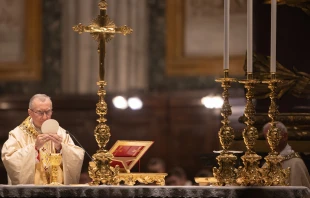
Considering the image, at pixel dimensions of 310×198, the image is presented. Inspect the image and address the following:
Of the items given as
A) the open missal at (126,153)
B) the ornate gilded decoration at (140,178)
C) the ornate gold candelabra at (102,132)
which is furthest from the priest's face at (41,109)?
the ornate gold candelabra at (102,132)

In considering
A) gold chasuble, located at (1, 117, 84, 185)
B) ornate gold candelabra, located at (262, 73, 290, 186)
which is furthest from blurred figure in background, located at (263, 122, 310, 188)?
ornate gold candelabra, located at (262, 73, 290, 186)

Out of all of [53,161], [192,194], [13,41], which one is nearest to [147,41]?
[13,41]

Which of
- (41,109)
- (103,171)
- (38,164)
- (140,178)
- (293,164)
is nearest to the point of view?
(103,171)

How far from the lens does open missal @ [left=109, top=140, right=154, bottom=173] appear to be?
6.22m

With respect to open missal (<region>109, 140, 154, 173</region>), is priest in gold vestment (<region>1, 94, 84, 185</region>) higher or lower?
lower

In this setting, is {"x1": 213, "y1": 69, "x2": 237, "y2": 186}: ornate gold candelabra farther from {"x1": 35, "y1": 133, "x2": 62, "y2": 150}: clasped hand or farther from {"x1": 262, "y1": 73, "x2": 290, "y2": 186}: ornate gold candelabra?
{"x1": 35, "y1": 133, "x2": 62, "y2": 150}: clasped hand

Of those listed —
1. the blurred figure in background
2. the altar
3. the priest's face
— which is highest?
the priest's face

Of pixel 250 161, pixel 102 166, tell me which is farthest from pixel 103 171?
pixel 250 161

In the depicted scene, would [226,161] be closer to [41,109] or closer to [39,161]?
[39,161]

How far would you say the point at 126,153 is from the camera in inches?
246

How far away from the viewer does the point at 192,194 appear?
4.98m

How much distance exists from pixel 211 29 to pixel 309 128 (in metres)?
2.94

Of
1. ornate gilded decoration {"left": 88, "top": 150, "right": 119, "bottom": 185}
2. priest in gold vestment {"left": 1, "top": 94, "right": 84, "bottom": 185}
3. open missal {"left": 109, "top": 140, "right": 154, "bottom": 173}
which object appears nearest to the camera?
ornate gilded decoration {"left": 88, "top": 150, "right": 119, "bottom": 185}

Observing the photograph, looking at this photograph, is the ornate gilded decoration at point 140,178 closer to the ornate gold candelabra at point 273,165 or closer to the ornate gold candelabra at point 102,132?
the ornate gold candelabra at point 102,132
